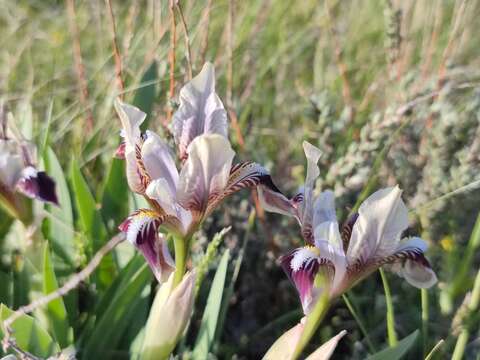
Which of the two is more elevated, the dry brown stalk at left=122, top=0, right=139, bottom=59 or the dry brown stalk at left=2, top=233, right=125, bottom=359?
the dry brown stalk at left=122, top=0, right=139, bottom=59

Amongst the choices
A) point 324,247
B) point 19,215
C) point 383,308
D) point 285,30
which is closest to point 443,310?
point 383,308

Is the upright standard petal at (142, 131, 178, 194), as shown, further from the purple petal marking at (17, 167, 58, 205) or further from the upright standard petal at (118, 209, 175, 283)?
the purple petal marking at (17, 167, 58, 205)

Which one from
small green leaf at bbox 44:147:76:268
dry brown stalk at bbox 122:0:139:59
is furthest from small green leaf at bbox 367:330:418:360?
dry brown stalk at bbox 122:0:139:59

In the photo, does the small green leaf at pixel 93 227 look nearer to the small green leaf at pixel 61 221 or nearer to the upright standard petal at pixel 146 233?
the small green leaf at pixel 61 221

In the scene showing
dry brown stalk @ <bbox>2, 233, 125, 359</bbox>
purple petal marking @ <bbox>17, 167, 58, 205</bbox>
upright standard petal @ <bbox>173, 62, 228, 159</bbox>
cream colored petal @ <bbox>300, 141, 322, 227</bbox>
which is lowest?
dry brown stalk @ <bbox>2, 233, 125, 359</bbox>

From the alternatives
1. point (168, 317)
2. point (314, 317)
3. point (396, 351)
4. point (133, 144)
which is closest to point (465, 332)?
point (396, 351)

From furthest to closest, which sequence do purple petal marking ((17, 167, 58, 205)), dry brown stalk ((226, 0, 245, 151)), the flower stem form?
dry brown stalk ((226, 0, 245, 151)), purple petal marking ((17, 167, 58, 205)), the flower stem
